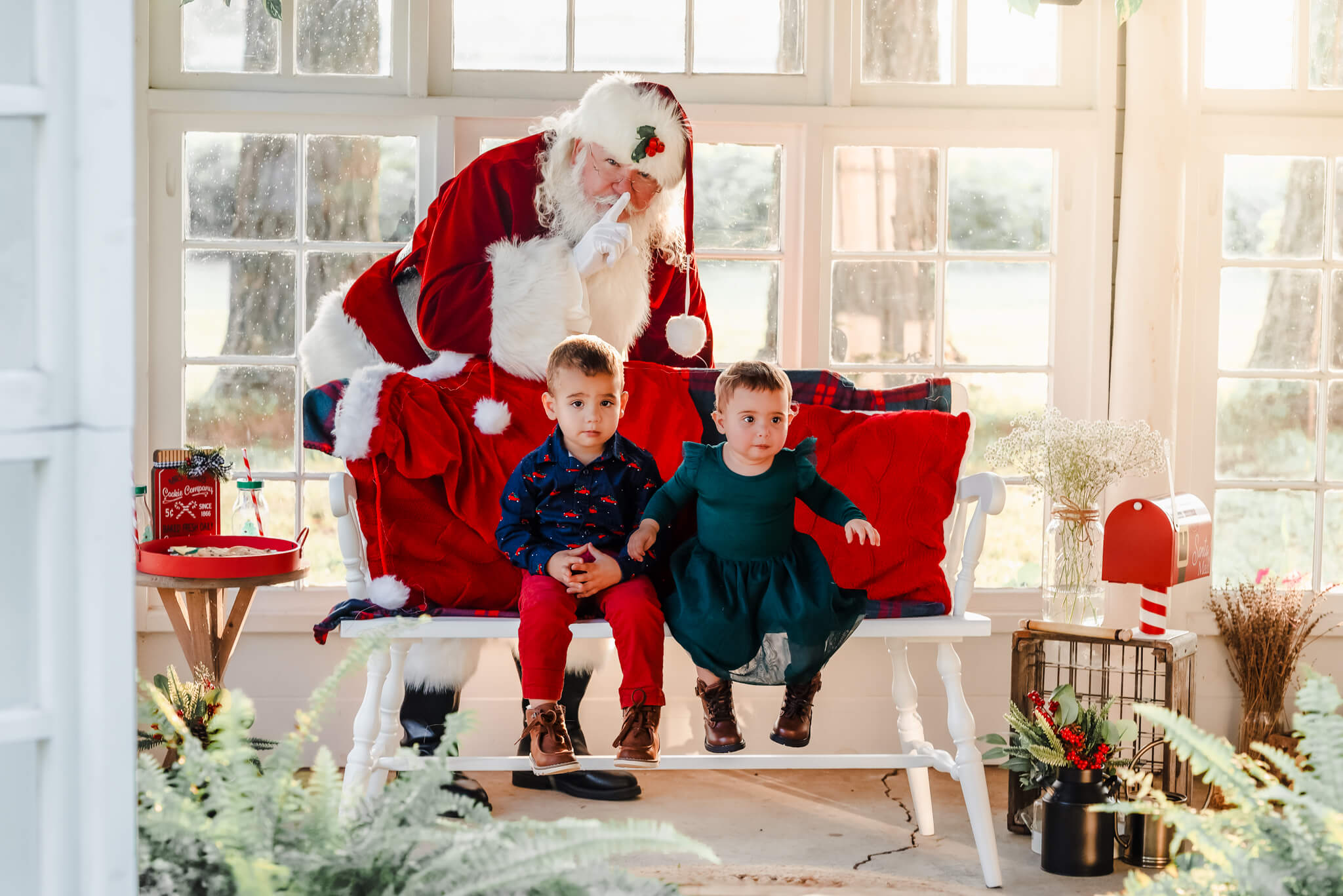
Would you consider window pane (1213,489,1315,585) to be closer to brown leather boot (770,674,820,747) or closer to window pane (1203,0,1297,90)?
window pane (1203,0,1297,90)

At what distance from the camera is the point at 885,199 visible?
3260 mm

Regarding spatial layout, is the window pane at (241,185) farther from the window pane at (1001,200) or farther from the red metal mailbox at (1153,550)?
the red metal mailbox at (1153,550)

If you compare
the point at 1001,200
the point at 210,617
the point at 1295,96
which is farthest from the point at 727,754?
the point at 1295,96

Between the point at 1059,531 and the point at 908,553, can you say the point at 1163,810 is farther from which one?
the point at 1059,531

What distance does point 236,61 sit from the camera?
3.12 metres

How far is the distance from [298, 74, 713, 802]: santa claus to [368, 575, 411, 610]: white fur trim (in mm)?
204

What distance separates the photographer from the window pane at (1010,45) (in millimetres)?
3246

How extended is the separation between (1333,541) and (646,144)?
2.32 metres

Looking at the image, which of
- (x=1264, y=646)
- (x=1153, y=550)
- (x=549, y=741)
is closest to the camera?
(x=549, y=741)

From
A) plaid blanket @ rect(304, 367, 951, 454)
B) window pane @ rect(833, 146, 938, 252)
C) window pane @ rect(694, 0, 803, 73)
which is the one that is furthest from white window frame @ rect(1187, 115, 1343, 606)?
window pane @ rect(694, 0, 803, 73)

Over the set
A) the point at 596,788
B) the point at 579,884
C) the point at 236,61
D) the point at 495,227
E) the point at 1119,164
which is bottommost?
the point at 596,788

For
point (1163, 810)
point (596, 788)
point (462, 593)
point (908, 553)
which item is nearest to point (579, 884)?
point (1163, 810)

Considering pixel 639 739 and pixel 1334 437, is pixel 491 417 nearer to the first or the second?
pixel 639 739

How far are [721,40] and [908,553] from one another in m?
1.59
